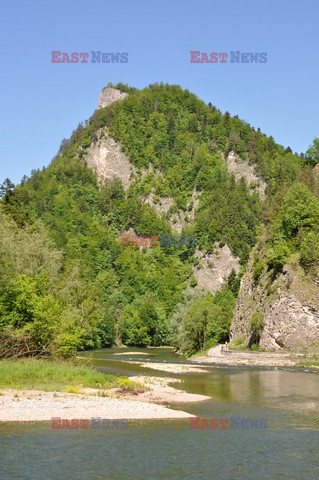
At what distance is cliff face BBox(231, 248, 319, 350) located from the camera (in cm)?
8794

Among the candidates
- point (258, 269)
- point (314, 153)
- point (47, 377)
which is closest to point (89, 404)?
point (47, 377)

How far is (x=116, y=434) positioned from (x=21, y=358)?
2557 centimetres

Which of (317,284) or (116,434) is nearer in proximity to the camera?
(116,434)

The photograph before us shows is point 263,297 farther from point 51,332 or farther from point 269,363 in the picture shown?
point 51,332

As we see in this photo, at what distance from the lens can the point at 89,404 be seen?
38219 millimetres

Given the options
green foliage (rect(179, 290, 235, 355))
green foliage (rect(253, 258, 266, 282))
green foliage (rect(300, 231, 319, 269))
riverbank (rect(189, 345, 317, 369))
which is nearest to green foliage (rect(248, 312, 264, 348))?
riverbank (rect(189, 345, 317, 369))

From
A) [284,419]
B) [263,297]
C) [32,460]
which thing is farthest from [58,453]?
[263,297]

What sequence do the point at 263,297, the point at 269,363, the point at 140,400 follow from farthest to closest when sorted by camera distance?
the point at 263,297 < the point at 269,363 < the point at 140,400

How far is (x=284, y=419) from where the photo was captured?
1435 inches

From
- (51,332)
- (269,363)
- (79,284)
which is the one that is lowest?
(269,363)

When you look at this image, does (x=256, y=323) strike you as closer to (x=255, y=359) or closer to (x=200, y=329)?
(x=255, y=359)

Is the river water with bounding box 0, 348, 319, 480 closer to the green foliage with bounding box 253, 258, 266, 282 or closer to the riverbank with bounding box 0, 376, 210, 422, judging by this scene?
the riverbank with bounding box 0, 376, 210, 422

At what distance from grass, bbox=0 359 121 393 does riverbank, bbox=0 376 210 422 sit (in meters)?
1.89

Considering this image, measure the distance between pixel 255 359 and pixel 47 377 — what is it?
45.5 metres
